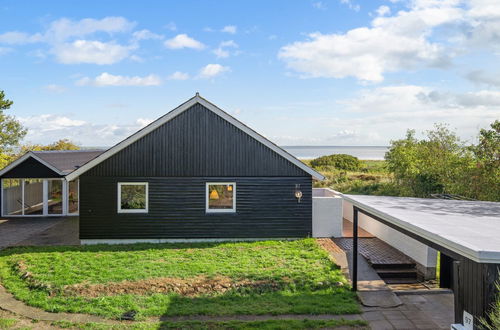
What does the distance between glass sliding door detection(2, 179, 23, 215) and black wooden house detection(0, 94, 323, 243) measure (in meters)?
8.44

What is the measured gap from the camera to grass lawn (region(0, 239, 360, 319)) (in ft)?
25.6

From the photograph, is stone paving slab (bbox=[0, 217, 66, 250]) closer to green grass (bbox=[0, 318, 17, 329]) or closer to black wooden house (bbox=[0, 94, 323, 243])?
black wooden house (bbox=[0, 94, 323, 243])

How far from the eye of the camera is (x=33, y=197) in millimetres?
20156

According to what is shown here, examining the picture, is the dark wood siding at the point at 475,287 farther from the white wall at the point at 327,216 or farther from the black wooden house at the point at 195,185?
the white wall at the point at 327,216

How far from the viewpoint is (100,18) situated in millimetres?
15570

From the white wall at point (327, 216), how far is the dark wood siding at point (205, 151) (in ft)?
4.94

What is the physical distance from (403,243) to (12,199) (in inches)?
772

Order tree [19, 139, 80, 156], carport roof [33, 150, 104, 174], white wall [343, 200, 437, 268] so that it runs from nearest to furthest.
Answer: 1. white wall [343, 200, 437, 268]
2. carport roof [33, 150, 104, 174]
3. tree [19, 139, 80, 156]

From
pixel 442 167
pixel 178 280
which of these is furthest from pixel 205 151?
pixel 442 167

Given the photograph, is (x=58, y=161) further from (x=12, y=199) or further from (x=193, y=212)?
(x=193, y=212)

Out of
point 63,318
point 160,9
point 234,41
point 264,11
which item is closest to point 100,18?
point 160,9

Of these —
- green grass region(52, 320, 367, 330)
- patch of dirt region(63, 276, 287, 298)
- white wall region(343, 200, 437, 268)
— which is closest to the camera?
green grass region(52, 320, 367, 330)

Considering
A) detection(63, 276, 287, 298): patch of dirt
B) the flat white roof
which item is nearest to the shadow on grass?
detection(63, 276, 287, 298): patch of dirt

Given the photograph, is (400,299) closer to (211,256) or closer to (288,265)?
(288,265)
